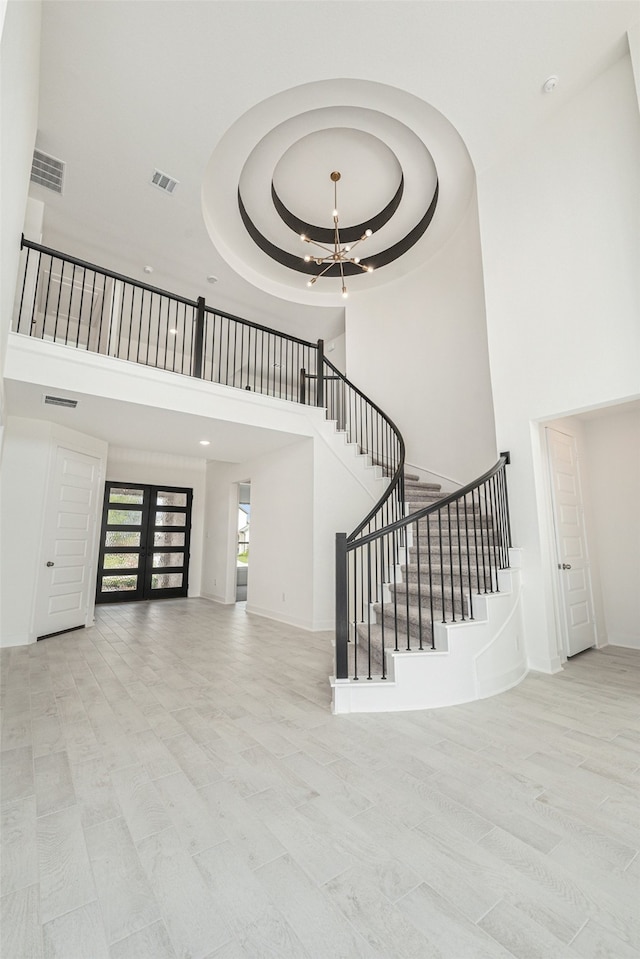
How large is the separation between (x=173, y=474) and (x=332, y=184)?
609cm

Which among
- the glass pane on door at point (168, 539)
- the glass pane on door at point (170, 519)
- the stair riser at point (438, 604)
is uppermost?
the glass pane on door at point (170, 519)

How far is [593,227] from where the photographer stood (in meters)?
4.01

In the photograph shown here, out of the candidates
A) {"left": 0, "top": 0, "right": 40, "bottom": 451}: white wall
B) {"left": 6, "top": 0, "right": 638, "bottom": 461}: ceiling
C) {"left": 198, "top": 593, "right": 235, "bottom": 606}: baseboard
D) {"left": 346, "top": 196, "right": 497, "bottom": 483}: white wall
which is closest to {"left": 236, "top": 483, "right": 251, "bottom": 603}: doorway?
{"left": 198, "top": 593, "right": 235, "bottom": 606}: baseboard

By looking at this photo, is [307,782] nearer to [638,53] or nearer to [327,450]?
[327,450]

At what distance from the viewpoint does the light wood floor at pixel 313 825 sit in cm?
136

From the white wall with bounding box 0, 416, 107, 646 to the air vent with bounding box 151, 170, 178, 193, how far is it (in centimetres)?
345

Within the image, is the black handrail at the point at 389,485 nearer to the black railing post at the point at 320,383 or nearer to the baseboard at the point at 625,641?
the black railing post at the point at 320,383

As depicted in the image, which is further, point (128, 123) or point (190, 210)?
point (190, 210)

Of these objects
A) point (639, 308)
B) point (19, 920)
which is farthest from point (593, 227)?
point (19, 920)

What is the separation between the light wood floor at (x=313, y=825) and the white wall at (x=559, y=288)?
1.83 metres

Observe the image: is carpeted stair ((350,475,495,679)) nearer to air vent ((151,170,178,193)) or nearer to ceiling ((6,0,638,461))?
ceiling ((6,0,638,461))

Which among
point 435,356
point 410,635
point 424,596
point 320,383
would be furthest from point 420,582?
point 435,356

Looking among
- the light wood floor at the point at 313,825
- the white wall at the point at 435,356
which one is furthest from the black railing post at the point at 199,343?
the light wood floor at the point at 313,825

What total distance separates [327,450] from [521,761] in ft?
14.6
